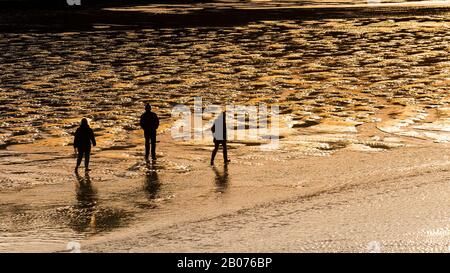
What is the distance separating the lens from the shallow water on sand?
23.0m

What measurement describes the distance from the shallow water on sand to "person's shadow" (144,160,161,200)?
0.14 feet

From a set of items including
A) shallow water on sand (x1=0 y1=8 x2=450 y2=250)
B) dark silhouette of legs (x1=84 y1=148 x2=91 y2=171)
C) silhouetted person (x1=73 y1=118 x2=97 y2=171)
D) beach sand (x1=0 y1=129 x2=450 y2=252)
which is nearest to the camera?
beach sand (x1=0 y1=129 x2=450 y2=252)

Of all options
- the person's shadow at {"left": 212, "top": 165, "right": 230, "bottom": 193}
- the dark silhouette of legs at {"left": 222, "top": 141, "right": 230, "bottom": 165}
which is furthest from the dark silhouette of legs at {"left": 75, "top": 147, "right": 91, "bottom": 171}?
the dark silhouette of legs at {"left": 222, "top": 141, "right": 230, "bottom": 165}

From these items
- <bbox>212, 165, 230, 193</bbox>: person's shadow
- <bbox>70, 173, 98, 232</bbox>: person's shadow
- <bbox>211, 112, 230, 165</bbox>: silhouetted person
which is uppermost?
<bbox>211, 112, 230, 165</bbox>: silhouetted person

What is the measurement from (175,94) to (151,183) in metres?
16.4

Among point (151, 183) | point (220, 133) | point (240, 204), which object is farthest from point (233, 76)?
point (240, 204)

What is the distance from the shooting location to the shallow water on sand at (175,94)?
75.5 ft

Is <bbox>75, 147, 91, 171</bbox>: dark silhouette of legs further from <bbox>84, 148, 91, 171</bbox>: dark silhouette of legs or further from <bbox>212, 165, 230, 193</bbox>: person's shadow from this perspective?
<bbox>212, 165, 230, 193</bbox>: person's shadow

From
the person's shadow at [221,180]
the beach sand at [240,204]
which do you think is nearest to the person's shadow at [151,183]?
the beach sand at [240,204]

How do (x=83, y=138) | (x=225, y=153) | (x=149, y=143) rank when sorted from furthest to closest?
1. (x=149, y=143)
2. (x=225, y=153)
3. (x=83, y=138)

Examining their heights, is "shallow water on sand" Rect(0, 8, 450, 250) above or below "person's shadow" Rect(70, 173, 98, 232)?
below

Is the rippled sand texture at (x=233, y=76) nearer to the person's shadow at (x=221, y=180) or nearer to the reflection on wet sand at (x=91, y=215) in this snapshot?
the person's shadow at (x=221, y=180)

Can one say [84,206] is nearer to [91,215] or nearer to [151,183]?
[91,215]

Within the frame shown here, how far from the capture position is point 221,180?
2436cm
